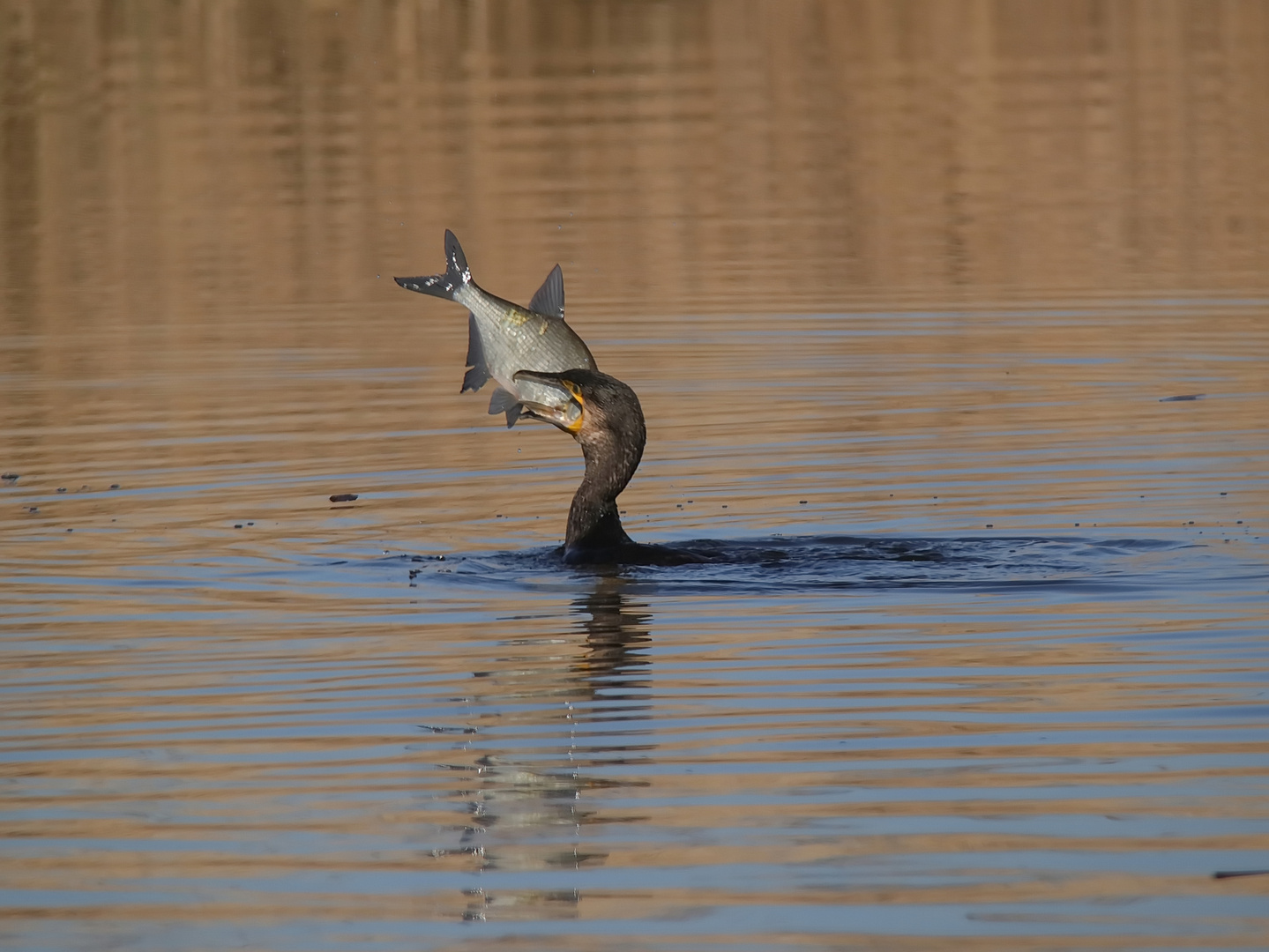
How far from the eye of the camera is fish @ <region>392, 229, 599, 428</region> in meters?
10.3

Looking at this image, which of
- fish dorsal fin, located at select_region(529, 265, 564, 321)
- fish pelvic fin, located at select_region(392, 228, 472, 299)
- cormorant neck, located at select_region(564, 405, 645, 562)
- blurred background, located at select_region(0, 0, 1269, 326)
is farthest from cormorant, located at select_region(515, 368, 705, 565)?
blurred background, located at select_region(0, 0, 1269, 326)

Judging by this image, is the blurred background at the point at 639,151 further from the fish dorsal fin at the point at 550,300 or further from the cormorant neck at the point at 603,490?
the fish dorsal fin at the point at 550,300

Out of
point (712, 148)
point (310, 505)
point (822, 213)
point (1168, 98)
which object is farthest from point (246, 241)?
point (1168, 98)

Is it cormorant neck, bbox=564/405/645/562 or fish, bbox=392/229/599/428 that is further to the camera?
cormorant neck, bbox=564/405/645/562

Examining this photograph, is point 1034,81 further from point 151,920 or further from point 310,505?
point 151,920

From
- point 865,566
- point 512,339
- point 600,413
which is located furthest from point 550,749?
point 600,413

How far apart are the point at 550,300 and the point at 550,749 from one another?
11.0 feet

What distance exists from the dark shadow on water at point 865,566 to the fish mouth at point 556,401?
632 mm

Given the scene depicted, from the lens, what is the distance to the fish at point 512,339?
10266 mm

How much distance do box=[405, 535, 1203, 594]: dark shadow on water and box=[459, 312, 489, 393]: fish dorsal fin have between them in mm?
844

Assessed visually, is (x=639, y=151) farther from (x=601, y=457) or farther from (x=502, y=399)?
(x=502, y=399)

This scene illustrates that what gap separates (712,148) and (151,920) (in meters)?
25.2

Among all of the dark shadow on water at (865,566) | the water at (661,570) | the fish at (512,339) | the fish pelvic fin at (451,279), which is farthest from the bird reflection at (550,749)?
the fish pelvic fin at (451,279)

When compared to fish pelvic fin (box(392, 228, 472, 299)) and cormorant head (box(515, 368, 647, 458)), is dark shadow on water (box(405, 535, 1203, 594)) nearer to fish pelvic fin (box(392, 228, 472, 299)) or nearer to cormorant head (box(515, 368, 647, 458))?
cormorant head (box(515, 368, 647, 458))
